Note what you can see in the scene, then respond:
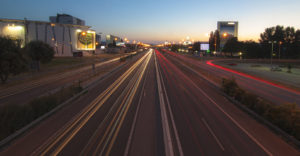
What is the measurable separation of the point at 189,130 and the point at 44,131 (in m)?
8.68

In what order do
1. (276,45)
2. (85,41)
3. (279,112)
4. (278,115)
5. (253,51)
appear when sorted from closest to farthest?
(278,115) < (279,112) < (85,41) < (276,45) < (253,51)

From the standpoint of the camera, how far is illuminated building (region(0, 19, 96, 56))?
80031 mm

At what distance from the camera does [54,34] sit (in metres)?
93.1

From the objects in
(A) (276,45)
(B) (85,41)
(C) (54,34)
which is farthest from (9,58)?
(A) (276,45)

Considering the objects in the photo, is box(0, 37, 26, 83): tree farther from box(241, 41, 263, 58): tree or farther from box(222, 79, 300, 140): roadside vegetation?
box(241, 41, 263, 58): tree

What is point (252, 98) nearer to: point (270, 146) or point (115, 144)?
point (270, 146)

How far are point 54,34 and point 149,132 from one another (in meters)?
96.4

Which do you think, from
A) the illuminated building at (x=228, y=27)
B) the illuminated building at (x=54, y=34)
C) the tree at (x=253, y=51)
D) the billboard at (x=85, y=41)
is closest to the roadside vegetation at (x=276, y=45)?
the tree at (x=253, y=51)

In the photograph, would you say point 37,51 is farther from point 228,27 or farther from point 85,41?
point 228,27

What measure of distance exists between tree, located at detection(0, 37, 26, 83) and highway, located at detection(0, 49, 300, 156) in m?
15.2

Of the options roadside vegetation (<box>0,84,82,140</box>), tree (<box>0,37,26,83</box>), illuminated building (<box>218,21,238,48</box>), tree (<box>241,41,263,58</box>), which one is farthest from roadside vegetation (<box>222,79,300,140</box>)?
illuminated building (<box>218,21,238,48</box>)

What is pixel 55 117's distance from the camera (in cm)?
1414

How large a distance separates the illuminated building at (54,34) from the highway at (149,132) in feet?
242

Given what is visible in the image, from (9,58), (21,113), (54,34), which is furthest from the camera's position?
(54,34)
